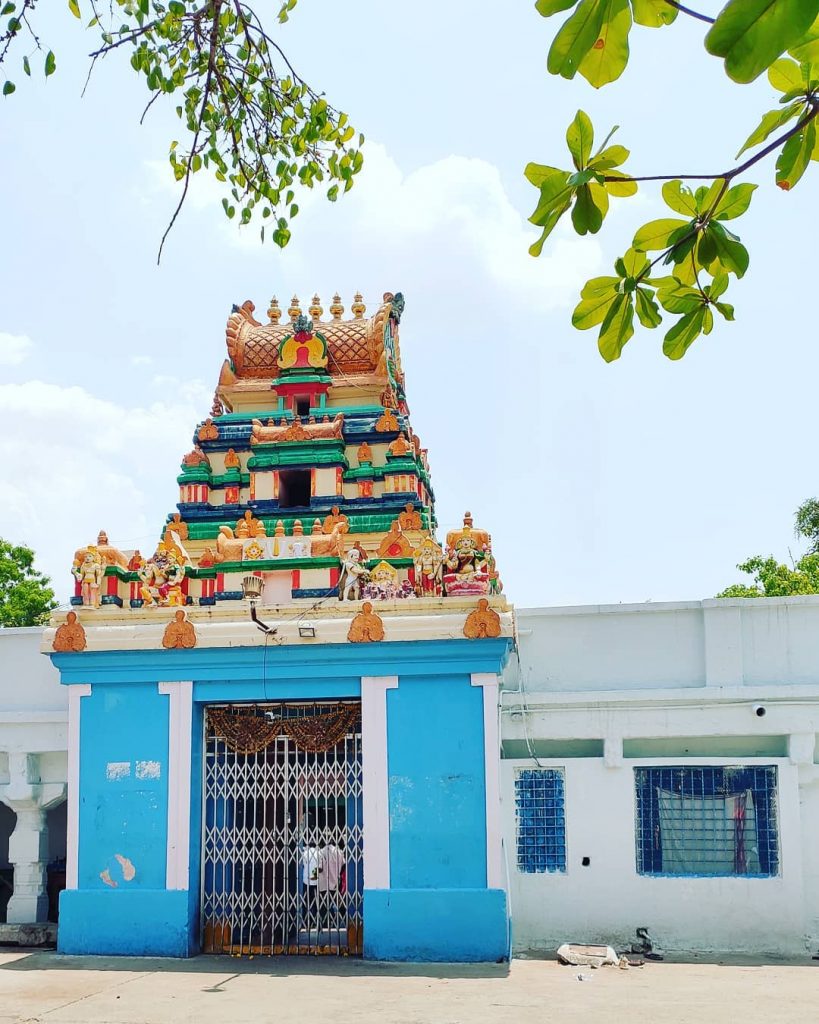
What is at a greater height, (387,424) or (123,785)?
(387,424)

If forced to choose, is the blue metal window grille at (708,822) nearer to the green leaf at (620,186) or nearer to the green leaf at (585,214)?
the green leaf at (620,186)

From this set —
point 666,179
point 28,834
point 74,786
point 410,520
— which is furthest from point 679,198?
point 28,834

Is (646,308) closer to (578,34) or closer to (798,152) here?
(798,152)

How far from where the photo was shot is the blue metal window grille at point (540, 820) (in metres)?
11.2

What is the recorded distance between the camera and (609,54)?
2.21 m

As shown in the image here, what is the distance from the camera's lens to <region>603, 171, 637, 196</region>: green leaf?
2.63m

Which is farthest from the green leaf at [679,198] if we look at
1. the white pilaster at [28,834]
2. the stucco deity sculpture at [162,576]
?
the white pilaster at [28,834]

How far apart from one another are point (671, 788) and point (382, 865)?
3153mm

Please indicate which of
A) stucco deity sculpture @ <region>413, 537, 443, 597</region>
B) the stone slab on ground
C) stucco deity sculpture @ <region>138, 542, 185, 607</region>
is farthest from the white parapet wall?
the stone slab on ground

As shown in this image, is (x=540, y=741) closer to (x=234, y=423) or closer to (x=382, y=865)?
(x=382, y=865)

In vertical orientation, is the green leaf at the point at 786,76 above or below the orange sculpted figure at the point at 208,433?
below

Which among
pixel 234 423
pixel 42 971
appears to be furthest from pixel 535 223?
pixel 234 423

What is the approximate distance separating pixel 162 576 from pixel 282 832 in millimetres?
3108

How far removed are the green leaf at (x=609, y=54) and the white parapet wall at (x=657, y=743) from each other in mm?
9652
